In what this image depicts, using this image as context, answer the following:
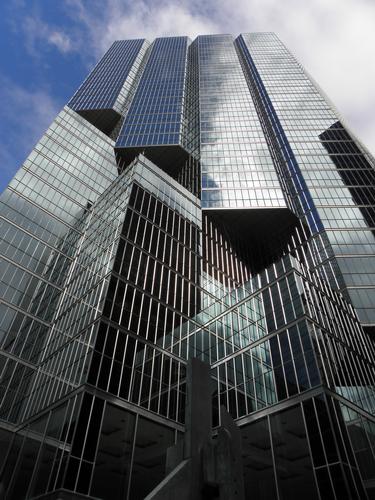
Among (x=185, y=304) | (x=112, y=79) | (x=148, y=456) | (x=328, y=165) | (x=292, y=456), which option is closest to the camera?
(x=292, y=456)

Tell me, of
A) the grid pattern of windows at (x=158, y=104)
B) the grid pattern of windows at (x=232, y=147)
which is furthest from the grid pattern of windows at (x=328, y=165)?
the grid pattern of windows at (x=158, y=104)

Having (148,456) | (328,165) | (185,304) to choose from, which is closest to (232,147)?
(328,165)

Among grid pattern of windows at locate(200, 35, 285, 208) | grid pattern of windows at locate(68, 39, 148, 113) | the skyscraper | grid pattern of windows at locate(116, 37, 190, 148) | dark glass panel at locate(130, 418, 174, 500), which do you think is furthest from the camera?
grid pattern of windows at locate(68, 39, 148, 113)

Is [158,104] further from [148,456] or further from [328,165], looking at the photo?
[148,456]

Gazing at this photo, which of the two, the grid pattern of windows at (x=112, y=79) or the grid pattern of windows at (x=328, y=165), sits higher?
the grid pattern of windows at (x=112, y=79)

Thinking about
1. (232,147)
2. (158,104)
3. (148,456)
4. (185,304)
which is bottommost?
(148,456)

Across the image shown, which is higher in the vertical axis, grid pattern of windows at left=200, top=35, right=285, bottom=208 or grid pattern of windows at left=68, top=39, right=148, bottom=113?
grid pattern of windows at left=68, top=39, right=148, bottom=113

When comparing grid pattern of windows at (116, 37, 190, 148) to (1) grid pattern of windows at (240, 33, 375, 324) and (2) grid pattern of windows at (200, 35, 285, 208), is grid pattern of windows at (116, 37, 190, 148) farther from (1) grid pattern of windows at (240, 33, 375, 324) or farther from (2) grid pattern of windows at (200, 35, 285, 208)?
(1) grid pattern of windows at (240, 33, 375, 324)

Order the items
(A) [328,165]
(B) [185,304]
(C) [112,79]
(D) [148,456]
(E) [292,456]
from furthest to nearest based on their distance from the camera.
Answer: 1. (C) [112,79]
2. (A) [328,165]
3. (B) [185,304]
4. (D) [148,456]
5. (E) [292,456]

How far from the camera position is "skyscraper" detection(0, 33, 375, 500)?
2620 cm

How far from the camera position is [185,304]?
42469 mm

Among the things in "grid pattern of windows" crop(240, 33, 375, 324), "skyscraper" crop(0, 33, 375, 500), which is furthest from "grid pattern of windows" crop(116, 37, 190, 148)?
"grid pattern of windows" crop(240, 33, 375, 324)

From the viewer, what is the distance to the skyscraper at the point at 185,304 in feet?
86.0

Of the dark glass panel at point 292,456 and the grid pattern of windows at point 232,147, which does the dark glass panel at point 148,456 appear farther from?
the grid pattern of windows at point 232,147
